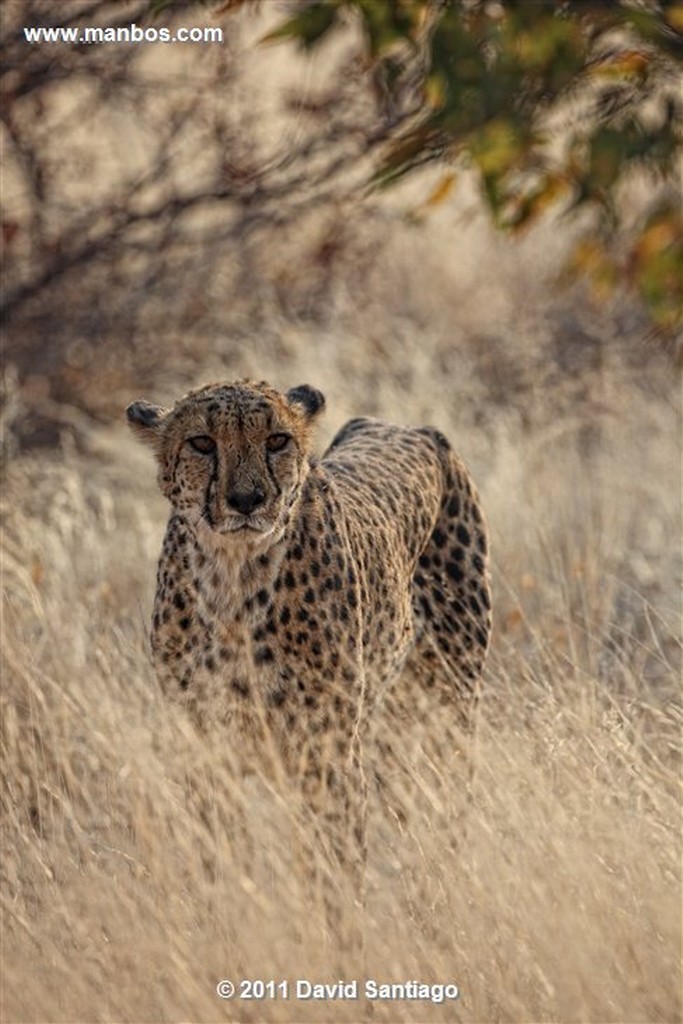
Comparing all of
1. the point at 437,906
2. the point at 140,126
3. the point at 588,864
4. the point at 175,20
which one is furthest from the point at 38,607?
the point at 140,126

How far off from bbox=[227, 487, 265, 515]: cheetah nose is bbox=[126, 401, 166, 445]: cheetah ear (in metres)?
0.37

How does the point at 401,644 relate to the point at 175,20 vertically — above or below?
below

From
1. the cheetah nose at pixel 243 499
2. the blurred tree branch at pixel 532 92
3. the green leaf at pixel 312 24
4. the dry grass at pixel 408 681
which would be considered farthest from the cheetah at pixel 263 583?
the green leaf at pixel 312 24

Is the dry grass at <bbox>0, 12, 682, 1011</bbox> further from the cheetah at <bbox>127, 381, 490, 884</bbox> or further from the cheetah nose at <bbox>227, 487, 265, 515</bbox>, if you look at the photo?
the cheetah nose at <bbox>227, 487, 265, 515</bbox>

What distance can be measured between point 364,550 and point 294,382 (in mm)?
3718

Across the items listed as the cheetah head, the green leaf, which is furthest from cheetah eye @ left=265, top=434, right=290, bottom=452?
the green leaf

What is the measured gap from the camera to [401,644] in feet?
16.4

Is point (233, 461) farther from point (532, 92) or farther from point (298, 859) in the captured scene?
point (532, 92)

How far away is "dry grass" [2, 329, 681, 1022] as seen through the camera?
365 centimetres

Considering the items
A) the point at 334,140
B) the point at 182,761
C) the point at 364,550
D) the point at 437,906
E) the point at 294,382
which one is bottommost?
the point at 437,906

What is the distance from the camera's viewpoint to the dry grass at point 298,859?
3.65 metres

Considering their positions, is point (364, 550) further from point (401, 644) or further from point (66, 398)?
point (66, 398)

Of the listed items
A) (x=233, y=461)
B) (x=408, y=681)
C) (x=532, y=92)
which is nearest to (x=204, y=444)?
(x=233, y=461)

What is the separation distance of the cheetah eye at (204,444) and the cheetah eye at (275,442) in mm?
117
